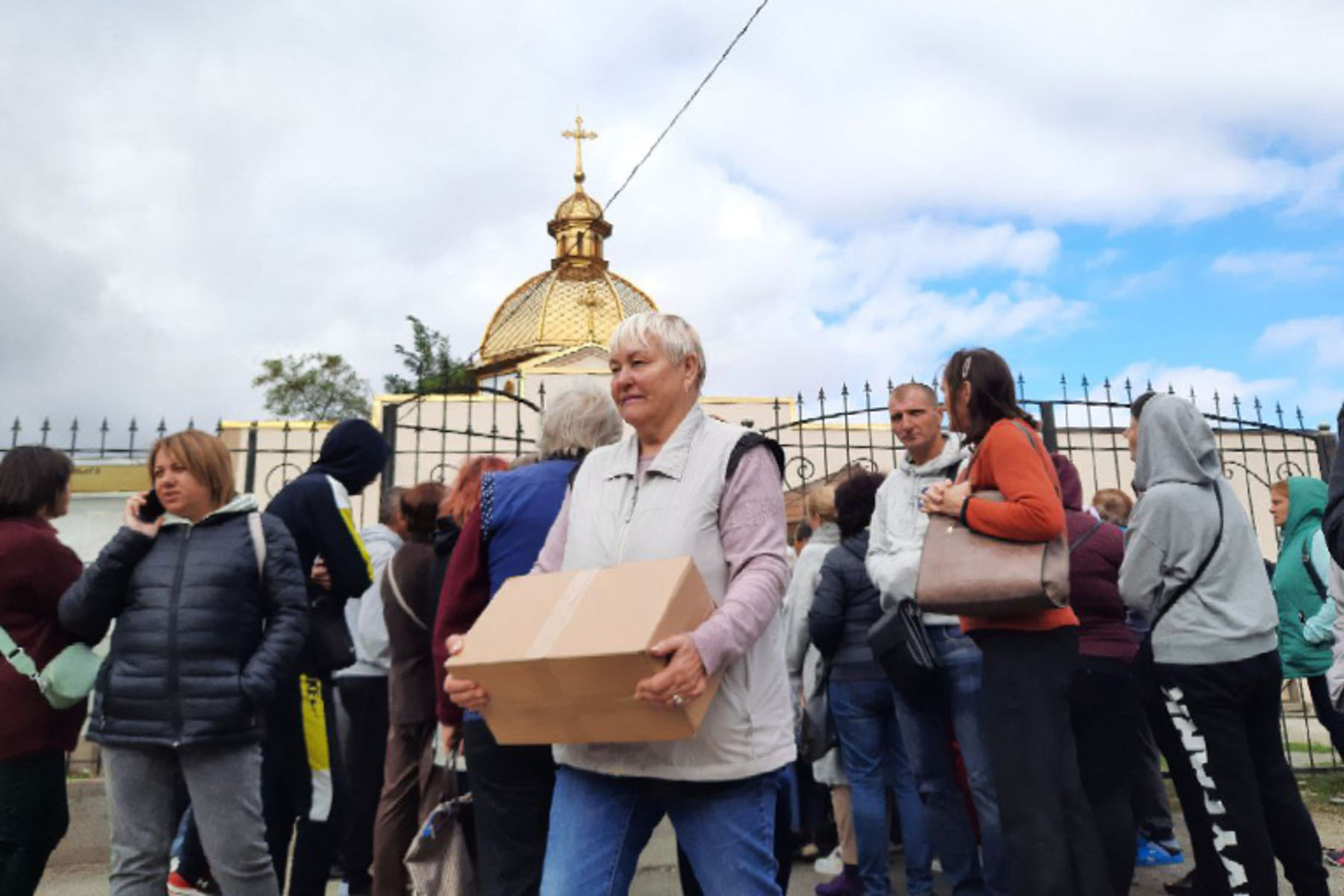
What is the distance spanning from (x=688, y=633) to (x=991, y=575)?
1.40 m

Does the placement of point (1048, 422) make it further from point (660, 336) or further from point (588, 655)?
point (588, 655)

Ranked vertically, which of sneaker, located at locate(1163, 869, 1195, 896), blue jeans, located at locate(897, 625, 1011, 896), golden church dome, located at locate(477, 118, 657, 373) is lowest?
sneaker, located at locate(1163, 869, 1195, 896)

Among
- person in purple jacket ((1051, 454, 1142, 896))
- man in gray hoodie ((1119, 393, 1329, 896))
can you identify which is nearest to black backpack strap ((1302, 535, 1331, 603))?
man in gray hoodie ((1119, 393, 1329, 896))

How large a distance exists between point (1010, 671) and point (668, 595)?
1602mm

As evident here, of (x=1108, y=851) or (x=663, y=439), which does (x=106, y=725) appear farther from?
(x=1108, y=851)

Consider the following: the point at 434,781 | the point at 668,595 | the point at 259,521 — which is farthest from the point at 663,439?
the point at 434,781

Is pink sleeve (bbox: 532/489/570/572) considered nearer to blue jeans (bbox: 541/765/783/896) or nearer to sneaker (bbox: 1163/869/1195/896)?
blue jeans (bbox: 541/765/783/896)

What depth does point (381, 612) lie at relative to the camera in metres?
5.25

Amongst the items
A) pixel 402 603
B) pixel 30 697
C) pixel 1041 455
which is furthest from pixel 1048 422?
pixel 30 697

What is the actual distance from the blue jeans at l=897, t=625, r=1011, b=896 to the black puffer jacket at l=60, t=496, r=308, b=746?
2354 mm

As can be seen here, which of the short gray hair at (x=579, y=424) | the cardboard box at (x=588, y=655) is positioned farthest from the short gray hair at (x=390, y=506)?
the cardboard box at (x=588, y=655)

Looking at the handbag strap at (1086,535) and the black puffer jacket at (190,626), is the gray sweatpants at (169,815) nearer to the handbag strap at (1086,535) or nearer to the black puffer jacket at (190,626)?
the black puffer jacket at (190,626)

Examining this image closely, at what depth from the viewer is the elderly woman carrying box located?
2.17 m

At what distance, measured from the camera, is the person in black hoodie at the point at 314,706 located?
362cm
